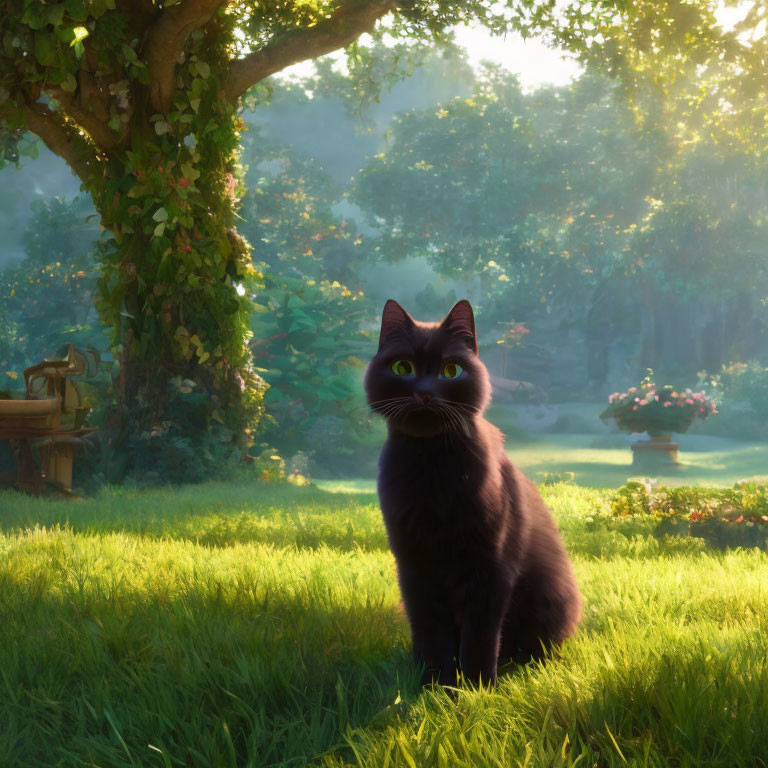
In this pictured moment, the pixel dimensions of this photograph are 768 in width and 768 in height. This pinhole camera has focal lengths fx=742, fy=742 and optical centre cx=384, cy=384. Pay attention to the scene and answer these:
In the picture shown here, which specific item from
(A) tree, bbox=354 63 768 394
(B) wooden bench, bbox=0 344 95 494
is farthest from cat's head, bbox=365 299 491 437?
(A) tree, bbox=354 63 768 394

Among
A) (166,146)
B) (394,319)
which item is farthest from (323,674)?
(166,146)

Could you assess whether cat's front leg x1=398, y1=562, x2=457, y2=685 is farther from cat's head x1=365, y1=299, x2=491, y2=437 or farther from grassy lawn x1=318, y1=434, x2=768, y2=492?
grassy lawn x1=318, y1=434, x2=768, y2=492

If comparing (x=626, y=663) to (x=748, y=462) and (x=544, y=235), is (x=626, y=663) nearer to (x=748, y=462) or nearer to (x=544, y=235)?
(x=748, y=462)

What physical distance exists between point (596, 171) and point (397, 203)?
7974 mm

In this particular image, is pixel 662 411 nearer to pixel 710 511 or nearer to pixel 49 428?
pixel 710 511

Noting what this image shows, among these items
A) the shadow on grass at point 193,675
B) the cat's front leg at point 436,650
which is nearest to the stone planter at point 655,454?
the shadow on grass at point 193,675

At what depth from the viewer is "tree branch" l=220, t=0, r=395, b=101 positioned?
8.56 m

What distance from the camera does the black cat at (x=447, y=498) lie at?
2.31 metres

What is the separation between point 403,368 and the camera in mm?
2420

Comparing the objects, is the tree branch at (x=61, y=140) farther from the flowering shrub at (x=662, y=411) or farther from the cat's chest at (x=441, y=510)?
the flowering shrub at (x=662, y=411)

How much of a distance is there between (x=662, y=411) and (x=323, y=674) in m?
14.6

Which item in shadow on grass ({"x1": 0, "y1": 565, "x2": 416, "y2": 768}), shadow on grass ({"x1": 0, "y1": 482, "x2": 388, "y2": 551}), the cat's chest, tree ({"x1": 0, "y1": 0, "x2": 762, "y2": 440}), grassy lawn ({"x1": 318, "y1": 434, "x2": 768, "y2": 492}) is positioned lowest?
grassy lawn ({"x1": 318, "y1": 434, "x2": 768, "y2": 492})

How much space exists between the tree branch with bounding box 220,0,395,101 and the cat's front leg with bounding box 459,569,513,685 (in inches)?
298

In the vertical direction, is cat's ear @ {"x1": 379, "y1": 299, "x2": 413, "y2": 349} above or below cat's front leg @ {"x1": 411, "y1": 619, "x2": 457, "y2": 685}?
above
